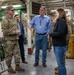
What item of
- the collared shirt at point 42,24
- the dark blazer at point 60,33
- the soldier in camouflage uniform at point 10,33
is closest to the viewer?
the dark blazer at point 60,33

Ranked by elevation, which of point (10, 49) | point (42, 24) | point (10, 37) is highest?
point (42, 24)

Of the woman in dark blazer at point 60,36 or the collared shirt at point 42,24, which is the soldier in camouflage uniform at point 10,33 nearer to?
the collared shirt at point 42,24

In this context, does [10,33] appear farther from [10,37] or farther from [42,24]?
[42,24]

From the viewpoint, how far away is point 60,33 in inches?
174

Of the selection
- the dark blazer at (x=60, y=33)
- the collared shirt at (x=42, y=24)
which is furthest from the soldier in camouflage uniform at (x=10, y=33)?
the dark blazer at (x=60, y=33)

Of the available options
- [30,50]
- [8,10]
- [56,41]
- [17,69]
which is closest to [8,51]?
[17,69]

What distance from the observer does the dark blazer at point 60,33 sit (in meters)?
4.42

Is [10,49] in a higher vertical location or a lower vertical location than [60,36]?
lower

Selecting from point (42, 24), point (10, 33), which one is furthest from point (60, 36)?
point (42, 24)

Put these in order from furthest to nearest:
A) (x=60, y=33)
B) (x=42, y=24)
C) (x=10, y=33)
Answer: (x=42, y=24)
(x=10, y=33)
(x=60, y=33)

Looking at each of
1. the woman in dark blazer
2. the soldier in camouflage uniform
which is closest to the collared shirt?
the soldier in camouflage uniform

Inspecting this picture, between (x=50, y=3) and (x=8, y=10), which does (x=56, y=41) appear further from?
(x=50, y=3)

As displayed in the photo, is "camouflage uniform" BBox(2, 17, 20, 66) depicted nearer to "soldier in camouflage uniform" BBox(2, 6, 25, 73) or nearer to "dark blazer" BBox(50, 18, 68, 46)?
"soldier in camouflage uniform" BBox(2, 6, 25, 73)

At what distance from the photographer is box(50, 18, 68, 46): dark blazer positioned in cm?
442
